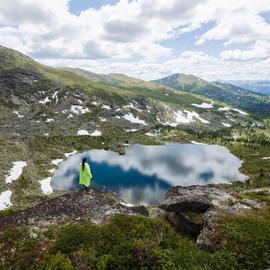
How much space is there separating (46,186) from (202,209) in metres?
65.4

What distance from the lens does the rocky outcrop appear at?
25.8 metres

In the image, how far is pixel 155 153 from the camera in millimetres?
149375

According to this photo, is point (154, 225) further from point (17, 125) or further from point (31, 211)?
point (17, 125)

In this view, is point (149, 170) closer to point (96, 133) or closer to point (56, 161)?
point (56, 161)

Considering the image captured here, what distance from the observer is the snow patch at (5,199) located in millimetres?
67250

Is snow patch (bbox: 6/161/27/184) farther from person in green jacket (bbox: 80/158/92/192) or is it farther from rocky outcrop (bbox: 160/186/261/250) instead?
rocky outcrop (bbox: 160/186/261/250)

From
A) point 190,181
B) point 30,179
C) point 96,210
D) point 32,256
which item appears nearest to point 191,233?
point 96,210

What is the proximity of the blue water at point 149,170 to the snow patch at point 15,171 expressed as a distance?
10.4m

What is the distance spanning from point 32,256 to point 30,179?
7112 centimetres

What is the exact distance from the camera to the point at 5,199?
2795 inches

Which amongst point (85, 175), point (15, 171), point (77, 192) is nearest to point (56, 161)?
point (15, 171)

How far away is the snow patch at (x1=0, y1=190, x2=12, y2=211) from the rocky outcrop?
46994 mm

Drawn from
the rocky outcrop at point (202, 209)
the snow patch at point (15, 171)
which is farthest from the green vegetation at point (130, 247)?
the snow patch at point (15, 171)

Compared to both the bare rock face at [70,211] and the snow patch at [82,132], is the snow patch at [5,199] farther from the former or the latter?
the snow patch at [82,132]
